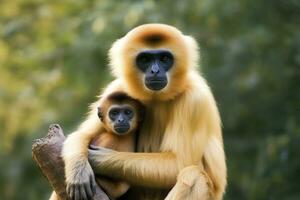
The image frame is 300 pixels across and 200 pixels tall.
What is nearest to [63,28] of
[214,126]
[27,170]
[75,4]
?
[75,4]

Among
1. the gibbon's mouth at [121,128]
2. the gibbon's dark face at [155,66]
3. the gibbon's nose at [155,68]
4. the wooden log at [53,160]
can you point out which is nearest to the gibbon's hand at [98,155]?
the gibbon's mouth at [121,128]

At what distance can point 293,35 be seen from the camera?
22922 mm

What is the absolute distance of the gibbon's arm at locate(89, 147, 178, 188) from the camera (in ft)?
39.5

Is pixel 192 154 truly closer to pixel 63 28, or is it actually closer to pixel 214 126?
pixel 214 126

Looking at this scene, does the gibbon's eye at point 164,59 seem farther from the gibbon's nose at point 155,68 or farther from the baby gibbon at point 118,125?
the baby gibbon at point 118,125

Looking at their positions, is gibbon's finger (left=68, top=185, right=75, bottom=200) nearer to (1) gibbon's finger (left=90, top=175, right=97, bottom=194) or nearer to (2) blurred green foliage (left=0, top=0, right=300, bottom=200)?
(1) gibbon's finger (left=90, top=175, right=97, bottom=194)

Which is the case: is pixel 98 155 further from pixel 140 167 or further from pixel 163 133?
pixel 163 133

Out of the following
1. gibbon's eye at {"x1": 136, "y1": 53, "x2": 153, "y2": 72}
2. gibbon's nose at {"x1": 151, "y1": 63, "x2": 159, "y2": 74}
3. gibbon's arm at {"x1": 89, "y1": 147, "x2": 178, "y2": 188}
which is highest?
gibbon's eye at {"x1": 136, "y1": 53, "x2": 153, "y2": 72}

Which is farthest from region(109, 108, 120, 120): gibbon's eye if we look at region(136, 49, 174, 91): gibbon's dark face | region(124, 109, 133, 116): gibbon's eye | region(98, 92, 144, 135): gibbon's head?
region(136, 49, 174, 91): gibbon's dark face

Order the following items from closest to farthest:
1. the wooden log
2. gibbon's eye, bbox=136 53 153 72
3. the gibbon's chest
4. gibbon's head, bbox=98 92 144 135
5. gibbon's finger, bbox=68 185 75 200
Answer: the wooden log < gibbon's finger, bbox=68 185 75 200 < gibbon's head, bbox=98 92 144 135 < the gibbon's chest < gibbon's eye, bbox=136 53 153 72

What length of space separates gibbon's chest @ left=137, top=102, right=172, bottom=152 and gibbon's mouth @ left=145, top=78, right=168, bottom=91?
27 centimetres

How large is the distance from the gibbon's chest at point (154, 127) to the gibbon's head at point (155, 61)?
0.46 feet

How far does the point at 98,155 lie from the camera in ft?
40.1

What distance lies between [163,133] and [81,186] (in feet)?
4.81
